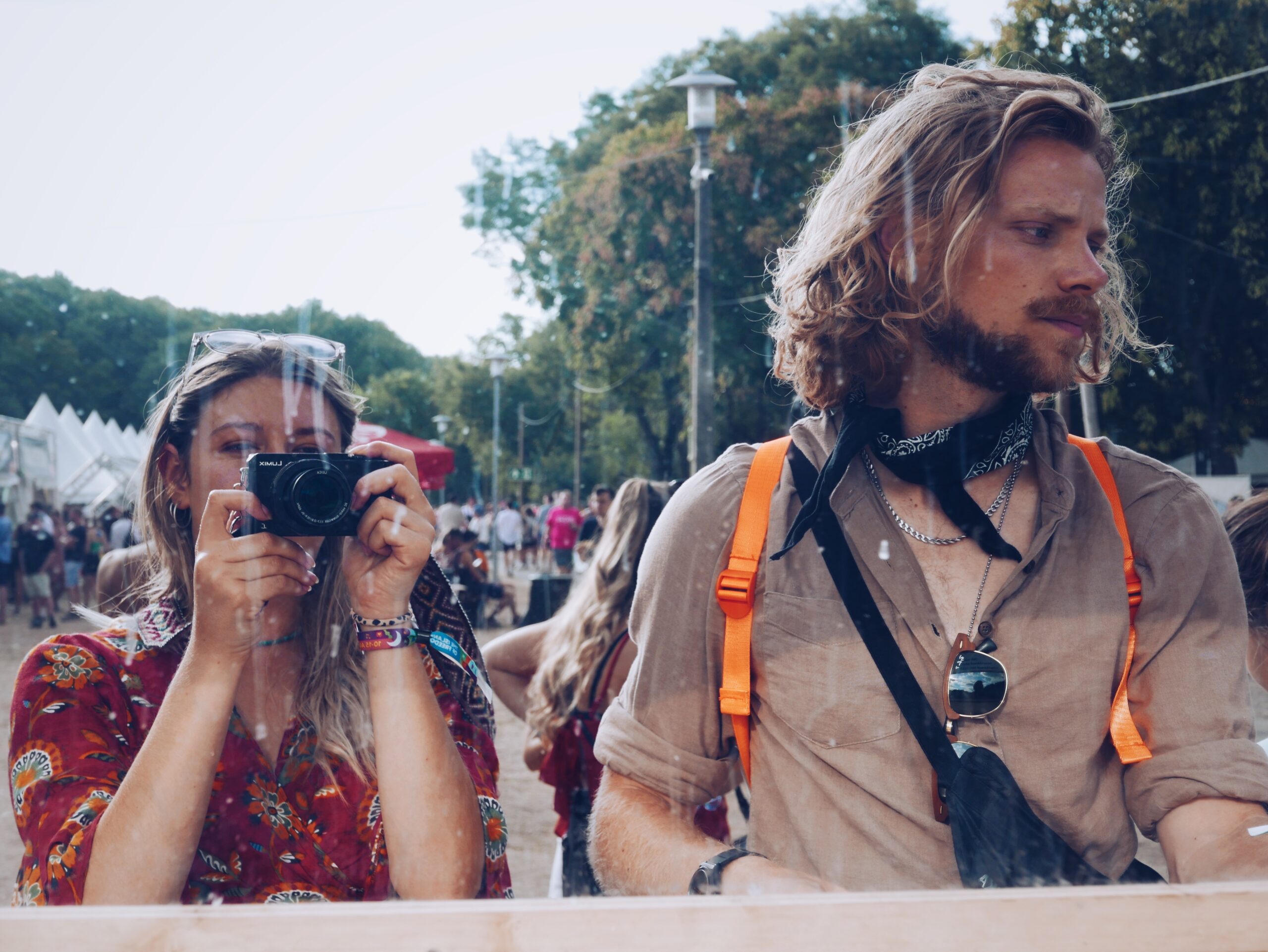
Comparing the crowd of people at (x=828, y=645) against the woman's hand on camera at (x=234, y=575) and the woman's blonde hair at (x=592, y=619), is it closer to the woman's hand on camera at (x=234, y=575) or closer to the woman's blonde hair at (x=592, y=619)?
the woman's hand on camera at (x=234, y=575)

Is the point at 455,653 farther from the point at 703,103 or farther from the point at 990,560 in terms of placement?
the point at 703,103

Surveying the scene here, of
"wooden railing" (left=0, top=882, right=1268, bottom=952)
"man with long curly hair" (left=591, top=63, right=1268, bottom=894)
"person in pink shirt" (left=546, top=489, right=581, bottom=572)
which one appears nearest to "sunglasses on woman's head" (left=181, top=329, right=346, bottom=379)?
"man with long curly hair" (left=591, top=63, right=1268, bottom=894)

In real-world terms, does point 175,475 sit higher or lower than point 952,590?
higher

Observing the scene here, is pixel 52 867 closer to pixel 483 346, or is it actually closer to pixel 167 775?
pixel 167 775

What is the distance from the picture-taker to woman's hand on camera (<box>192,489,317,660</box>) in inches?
50.6

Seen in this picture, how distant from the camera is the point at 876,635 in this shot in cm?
126

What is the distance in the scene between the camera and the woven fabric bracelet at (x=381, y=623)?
54.2 inches

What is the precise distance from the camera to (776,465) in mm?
1375

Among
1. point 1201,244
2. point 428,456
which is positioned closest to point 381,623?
point 1201,244

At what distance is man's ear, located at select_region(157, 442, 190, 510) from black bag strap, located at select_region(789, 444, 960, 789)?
3.01 feet

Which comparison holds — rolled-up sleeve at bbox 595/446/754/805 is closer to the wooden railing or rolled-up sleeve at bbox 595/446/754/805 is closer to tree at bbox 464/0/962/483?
the wooden railing

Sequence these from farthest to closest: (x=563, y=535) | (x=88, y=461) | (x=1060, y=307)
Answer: (x=88, y=461) → (x=563, y=535) → (x=1060, y=307)

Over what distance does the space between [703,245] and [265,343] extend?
7.18 metres

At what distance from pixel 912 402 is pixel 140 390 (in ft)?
4.90
